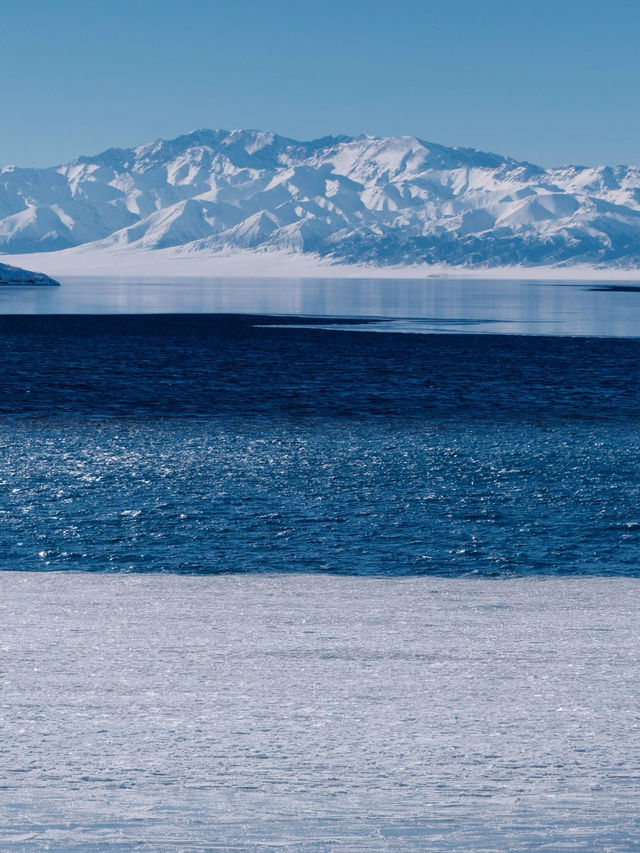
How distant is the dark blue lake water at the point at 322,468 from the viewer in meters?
11.8

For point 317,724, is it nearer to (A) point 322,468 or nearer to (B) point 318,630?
(B) point 318,630

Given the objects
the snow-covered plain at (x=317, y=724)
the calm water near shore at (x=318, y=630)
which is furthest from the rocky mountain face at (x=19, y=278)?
the snow-covered plain at (x=317, y=724)

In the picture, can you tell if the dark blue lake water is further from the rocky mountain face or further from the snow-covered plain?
the rocky mountain face

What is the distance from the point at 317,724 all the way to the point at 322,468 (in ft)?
33.4

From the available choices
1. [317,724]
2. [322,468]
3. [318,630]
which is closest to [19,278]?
[322,468]

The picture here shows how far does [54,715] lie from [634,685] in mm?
3535

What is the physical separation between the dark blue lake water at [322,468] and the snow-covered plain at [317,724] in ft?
7.13

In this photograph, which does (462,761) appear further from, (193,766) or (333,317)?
(333,317)

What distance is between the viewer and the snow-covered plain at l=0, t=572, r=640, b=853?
5.21 m

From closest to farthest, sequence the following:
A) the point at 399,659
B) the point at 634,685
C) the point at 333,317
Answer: the point at 634,685
the point at 399,659
the point at 333,317

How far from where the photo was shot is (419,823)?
17.3 feet

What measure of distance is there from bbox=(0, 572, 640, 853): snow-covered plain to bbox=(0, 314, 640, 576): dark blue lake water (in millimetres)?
2173

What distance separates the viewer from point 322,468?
1653 centimetres

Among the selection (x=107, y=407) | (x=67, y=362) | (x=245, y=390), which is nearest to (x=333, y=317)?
(x=67, y=362)
